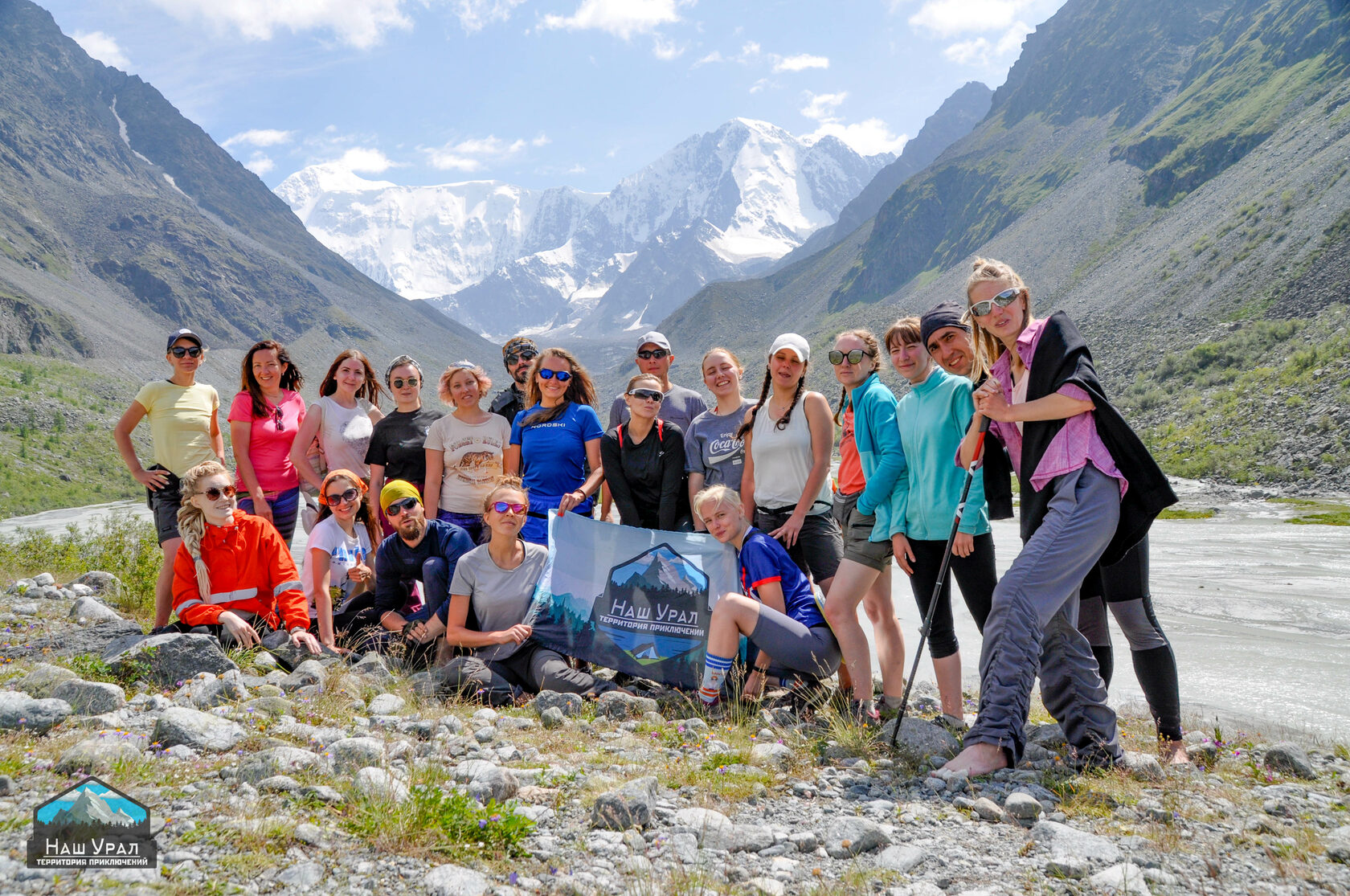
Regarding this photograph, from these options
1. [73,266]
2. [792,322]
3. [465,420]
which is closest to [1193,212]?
[465,420]

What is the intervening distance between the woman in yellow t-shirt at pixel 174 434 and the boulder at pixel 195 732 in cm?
295

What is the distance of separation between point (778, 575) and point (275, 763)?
3425 millimetres

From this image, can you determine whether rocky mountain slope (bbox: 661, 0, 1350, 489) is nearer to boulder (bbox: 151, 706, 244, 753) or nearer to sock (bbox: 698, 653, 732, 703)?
sock (bbox: 698, 653, 732, 703)

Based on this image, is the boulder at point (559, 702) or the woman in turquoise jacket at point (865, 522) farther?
the boulder at point (559, 702)

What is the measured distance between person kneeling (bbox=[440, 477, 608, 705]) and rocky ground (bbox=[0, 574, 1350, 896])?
57cm

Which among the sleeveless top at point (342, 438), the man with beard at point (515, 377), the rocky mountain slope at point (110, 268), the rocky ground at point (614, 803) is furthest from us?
the rocky mountain slope at point (110, 268)

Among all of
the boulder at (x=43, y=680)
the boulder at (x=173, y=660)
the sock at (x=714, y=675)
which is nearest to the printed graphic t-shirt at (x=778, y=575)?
the sock at (x=714, y=675)

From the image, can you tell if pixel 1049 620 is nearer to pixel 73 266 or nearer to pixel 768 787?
pixel 768 787

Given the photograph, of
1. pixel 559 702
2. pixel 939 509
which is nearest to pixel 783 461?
pixel 939 509

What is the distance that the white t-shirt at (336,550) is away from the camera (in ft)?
23.0

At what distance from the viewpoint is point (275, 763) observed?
155 inches

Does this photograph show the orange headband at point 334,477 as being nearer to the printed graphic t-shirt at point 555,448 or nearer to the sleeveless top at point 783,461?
the printed graphic t-shirt at point 555,448

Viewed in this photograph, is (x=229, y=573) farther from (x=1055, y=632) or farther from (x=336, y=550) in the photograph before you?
(x=1055, y=632)

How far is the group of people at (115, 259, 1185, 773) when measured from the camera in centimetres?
442
